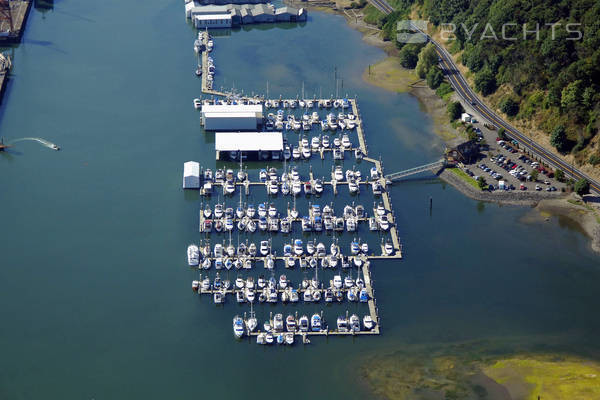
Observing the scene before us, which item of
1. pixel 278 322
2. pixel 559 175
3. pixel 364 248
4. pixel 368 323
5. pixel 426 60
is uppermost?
pixel 426 60

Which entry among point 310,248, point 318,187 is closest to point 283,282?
point 310,248

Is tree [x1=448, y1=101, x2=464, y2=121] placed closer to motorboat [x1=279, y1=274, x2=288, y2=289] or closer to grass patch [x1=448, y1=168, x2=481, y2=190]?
grass patch [x1=448, y1=168, x2=481, y2=190]

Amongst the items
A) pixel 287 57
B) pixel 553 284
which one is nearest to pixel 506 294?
pixel 553 284

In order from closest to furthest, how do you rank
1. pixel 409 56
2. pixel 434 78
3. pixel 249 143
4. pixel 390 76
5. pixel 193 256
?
pixel 193 256, pixel 249 143, pixel 434 78, pixel 390 76, pixel 409 56

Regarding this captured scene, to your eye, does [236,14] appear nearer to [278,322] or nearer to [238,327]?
[278,322]

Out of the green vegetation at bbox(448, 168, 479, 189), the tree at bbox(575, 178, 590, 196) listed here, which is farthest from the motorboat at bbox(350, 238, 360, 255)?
the tree at bbox(575, 178, 590, 196)

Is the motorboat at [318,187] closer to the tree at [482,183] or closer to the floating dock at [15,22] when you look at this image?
the tree at [482,183]
